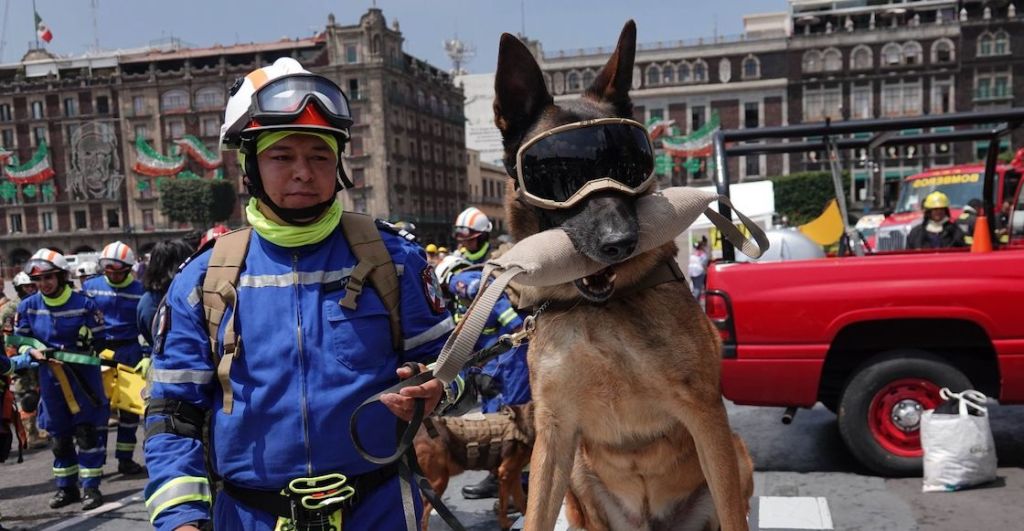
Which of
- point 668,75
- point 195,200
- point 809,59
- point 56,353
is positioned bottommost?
point 56,353

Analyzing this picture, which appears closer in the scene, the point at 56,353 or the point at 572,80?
the point at 56,353

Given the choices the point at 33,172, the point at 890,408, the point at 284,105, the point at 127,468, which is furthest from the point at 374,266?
the point at 33,172

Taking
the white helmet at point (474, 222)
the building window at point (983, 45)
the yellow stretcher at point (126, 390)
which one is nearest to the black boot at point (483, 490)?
the white helmet at point (474, 222)

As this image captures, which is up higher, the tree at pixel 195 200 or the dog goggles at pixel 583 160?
the tree at pixel 195 200

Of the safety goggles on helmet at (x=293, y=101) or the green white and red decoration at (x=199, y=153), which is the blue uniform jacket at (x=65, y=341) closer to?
the safety goggles on helmet at (x=293, y=101)

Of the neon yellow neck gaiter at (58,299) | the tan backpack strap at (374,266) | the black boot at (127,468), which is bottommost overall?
the black boot at (127,468)

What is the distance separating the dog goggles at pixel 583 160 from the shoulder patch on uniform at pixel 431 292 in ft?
1.33

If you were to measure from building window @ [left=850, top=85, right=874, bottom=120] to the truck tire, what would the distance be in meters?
66.7

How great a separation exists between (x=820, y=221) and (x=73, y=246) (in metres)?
75.5

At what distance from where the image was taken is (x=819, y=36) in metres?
65.2

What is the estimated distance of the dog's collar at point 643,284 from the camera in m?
2.53

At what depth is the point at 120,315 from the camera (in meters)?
8.30

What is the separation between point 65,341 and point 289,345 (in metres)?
6.27

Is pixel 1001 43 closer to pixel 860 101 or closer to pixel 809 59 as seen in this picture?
pixel 860 101
